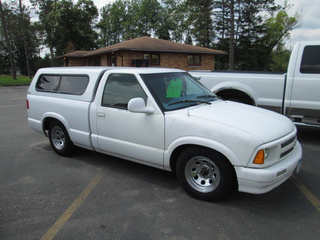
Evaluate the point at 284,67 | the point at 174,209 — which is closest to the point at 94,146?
the point at 174,209

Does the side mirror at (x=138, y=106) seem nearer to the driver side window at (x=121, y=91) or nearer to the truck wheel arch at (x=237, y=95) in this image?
the driver side window at (x=121, y=91)

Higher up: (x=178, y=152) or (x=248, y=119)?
(x=248, y=119)

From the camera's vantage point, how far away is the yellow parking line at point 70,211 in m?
2.72

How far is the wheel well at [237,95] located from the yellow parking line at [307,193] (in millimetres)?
2603

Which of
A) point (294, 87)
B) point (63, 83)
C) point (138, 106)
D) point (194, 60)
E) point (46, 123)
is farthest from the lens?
point (194, 60)

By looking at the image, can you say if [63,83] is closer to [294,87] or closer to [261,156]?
[261,156]

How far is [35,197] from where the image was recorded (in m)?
3.48

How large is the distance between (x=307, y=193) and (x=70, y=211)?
3156 mm

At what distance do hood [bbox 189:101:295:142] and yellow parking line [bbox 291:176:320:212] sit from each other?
919mm

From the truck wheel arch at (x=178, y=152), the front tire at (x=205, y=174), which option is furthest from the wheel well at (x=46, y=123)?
the front tire at (x=205, y=174)

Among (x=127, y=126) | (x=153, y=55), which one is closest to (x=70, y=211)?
(x=127, y=126)

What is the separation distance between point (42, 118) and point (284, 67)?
50.3m

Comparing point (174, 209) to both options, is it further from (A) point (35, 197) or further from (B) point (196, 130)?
(A) point (35, 197)

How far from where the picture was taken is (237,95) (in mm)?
6367
